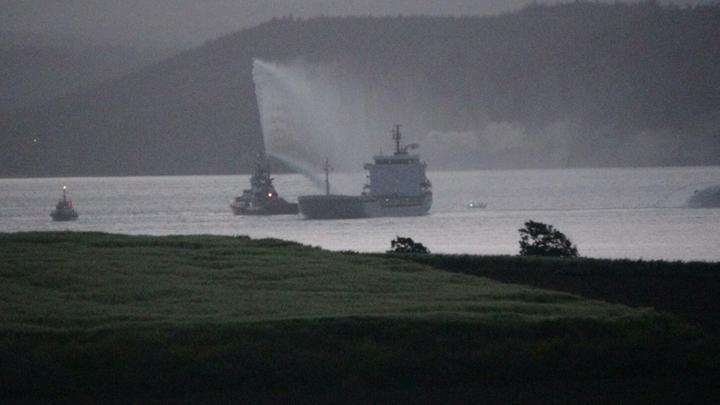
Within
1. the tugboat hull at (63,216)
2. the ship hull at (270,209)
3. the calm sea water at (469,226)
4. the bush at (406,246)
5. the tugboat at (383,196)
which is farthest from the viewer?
the ship hull at (270,209)

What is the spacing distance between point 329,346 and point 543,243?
599 inches

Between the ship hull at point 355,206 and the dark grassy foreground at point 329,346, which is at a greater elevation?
the ship hull at point 355,206

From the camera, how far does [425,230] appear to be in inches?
2886

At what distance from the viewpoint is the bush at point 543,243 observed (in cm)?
2758

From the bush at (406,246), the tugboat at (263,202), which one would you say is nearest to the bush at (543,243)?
the bush at (406,246)

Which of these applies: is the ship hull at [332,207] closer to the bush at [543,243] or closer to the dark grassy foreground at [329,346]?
the bush at [543,243]

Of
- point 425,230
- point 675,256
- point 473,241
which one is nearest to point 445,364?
point 675,256

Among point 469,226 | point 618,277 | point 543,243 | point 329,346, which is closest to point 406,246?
point 543,243

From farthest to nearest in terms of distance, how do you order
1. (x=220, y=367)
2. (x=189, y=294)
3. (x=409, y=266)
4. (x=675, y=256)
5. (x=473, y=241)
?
1. (x=473, y=241)
2. (x=675, y=256)
3. (x=409, y=266)
4. (x=189, y=294)
5. (x=220, y=367)

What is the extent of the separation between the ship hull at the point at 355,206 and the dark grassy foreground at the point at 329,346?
220 feet

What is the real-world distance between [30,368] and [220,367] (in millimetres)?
2124

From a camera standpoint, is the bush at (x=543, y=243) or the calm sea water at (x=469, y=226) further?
the calm sea water at (x=469, y=226)

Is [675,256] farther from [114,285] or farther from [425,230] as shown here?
[114,285]

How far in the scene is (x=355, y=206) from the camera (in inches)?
3332
